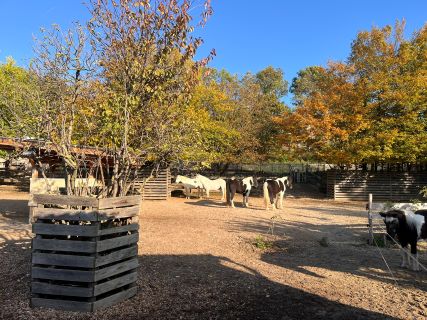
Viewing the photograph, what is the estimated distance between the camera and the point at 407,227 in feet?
26.0

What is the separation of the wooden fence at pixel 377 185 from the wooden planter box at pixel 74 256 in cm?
2256

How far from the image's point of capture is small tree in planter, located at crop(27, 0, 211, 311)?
515 centimetres

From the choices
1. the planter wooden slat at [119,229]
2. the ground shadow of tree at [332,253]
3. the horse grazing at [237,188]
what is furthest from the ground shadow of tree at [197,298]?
the horse grazing at [237,188]

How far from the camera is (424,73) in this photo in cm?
2355

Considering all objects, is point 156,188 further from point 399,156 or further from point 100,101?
point 100,101

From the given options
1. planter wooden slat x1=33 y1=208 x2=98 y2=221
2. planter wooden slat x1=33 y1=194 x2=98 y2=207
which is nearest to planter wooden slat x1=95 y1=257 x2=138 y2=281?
planter wooden slat x1=33 y1=208 x2=98 y2=221

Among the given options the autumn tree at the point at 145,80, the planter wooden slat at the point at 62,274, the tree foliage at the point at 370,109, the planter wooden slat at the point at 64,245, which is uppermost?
the tree foliage at the point at 370,109

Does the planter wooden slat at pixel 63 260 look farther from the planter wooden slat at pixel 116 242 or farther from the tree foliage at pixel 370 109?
the tree foliage at pixel 370 109

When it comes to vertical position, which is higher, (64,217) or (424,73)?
(424,73)

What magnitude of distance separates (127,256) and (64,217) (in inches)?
41.6

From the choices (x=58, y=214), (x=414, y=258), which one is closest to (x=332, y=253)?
(x=414, y=258)

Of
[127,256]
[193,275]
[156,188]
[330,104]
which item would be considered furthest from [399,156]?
[127,256]

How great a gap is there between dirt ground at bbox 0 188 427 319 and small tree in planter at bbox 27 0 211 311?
42cm

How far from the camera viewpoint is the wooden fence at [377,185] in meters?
25.4
